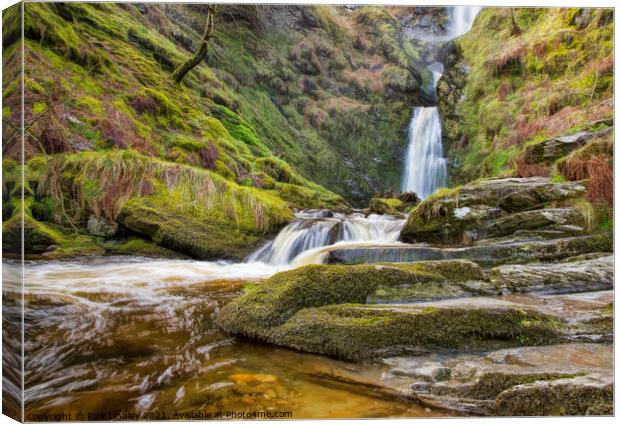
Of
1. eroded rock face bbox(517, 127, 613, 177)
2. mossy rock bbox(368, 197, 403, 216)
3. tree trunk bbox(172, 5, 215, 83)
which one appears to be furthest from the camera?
mossy rock bbox(368, 197, 403, 216)

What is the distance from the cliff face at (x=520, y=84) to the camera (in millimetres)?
4289

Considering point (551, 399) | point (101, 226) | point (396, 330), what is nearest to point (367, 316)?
point (396, 330)

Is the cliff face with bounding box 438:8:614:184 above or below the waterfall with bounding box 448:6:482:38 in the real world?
below

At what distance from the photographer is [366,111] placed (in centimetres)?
482

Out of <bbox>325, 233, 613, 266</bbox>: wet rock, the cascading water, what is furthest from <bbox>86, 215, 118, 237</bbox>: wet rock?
the cascading water

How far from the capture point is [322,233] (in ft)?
15.0

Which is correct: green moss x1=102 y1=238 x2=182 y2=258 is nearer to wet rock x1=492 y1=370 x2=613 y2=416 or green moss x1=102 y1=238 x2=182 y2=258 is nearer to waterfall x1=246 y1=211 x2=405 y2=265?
waterfall x1=246 y1=211 x2=405 y2=265

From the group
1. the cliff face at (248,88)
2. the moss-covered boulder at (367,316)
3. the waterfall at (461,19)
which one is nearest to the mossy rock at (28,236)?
the cliff face at (248,88)

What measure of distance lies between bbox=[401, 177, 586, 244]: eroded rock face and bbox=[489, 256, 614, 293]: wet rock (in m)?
0.40

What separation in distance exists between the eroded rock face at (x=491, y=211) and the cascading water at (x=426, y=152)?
22cm

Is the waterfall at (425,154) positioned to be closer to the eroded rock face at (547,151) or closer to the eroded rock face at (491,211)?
the eroded rock face at (491,211)

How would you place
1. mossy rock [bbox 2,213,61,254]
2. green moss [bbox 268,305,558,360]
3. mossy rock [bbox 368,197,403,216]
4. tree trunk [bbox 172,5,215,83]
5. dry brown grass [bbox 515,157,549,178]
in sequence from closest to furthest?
green moss [bbox 268,305,558,360] → mossy rock [bbox 2,213,61,254] → dry brown grass [bbox 515,157,549,178] → tree trunk [bbox 172,5,215,83] → mossy rock [bbox 368,197,403,216]

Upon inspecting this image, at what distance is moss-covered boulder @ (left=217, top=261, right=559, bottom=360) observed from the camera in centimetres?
348

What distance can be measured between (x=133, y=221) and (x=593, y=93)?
190 inches
